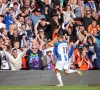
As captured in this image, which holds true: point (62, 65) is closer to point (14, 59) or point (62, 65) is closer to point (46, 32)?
point (14, 59)

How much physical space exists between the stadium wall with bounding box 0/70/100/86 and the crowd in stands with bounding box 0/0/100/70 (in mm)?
446

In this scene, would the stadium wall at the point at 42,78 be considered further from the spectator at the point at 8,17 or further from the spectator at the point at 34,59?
the spectator at the point at 8,17

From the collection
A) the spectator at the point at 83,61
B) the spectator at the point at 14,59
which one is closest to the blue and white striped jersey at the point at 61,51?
the spectator at the point at 83,61

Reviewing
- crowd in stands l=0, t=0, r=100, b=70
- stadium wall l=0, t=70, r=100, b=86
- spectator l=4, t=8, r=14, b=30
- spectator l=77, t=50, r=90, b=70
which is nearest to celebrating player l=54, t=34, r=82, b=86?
crowd in stands l=0, t=0, r=100, b=70

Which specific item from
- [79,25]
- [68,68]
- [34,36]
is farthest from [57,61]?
[79,25]

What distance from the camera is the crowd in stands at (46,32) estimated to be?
14.1 meters

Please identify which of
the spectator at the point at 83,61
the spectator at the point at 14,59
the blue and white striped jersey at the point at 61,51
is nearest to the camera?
the spectator at the point at 14,59

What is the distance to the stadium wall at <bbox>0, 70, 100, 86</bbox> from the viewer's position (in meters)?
13.5

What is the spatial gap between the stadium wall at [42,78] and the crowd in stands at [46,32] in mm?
446

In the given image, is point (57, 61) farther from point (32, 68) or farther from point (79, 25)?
point (79, 25)

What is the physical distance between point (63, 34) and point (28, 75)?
2.83m

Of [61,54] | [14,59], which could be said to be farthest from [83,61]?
[14,59]

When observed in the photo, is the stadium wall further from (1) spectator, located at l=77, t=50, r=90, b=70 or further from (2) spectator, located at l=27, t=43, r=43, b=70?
(1) spectator, located at l=77, t=50, r=90, b=70

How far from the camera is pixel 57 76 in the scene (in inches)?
539
